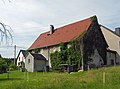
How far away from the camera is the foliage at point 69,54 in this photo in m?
43.8

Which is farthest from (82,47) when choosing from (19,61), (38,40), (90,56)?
(19,61)

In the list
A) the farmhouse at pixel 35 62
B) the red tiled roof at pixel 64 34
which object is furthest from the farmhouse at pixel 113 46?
the farmhouse at pixel 35 62

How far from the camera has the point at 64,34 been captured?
5084 cm

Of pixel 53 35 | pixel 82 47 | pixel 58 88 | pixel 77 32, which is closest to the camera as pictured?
pixel 58 88

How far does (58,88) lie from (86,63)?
2702cm

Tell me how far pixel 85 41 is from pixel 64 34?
712 cm

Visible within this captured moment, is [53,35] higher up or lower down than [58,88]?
higher up

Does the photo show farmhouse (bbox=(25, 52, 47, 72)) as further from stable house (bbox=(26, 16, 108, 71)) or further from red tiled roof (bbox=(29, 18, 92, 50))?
red tiled roof (bbox=(29, 18, 92, 50))

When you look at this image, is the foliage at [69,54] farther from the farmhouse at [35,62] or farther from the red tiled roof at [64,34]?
the farmhouse at [35,62]

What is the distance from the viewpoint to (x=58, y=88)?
682 inches

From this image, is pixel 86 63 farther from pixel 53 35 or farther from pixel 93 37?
pixel 53 35

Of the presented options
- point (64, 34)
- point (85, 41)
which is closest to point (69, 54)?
point (85, 41)

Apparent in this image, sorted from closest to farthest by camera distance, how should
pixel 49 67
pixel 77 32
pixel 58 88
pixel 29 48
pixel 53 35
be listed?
pixel 58 88 → pixel 77 32 → pixel 49 67 → pixel 53 35 → pixel 29 48

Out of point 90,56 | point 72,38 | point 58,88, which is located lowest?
point 58,88
